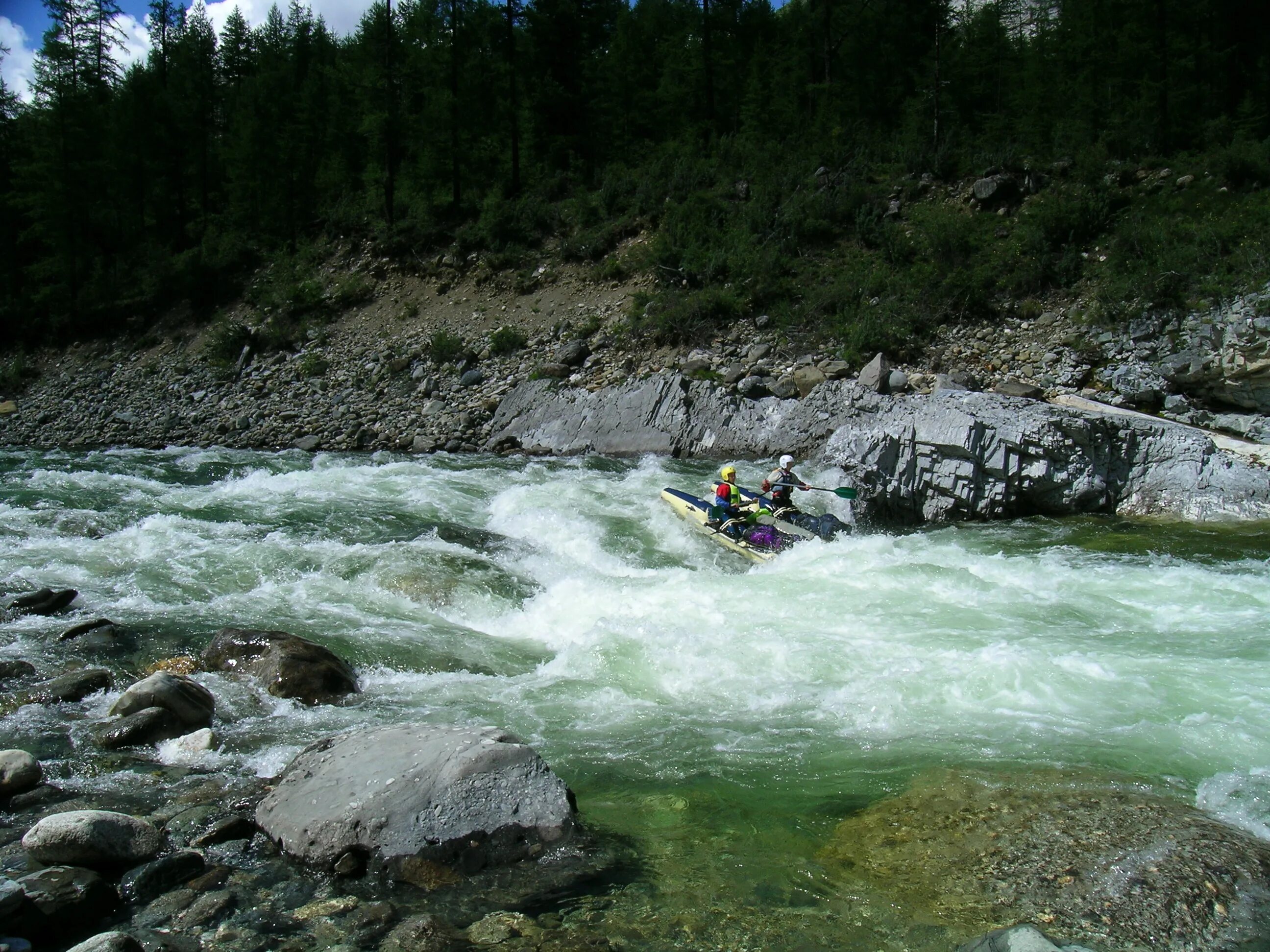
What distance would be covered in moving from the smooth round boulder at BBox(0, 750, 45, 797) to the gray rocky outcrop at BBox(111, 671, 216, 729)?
2.35 feet

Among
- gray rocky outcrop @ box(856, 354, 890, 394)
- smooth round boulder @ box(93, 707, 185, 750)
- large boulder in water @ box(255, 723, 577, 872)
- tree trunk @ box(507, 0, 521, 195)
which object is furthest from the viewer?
tree trunk @ box(507, 0, 521, 195)

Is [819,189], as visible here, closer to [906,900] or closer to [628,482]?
[628,482]

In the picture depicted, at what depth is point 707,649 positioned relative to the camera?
20.7 feet

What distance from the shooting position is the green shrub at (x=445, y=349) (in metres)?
20.1

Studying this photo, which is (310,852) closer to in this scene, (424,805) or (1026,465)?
(424,805)

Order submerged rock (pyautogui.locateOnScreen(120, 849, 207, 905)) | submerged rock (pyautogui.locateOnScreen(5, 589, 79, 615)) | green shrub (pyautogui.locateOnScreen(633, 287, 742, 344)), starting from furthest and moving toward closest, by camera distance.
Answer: green shrub (pyautogui.locateOnScreen(633, 287, 742, 344)) → submerged rock (pyautogui.locateOnScreen(5, 589, 79, 615)) → submerged rock (pyautogui.locateOnScreen(120, 849, 207, 905))

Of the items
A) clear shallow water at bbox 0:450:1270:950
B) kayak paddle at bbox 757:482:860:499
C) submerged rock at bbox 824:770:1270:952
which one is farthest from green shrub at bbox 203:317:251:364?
submerged rock at bbox 824:770:1270:952

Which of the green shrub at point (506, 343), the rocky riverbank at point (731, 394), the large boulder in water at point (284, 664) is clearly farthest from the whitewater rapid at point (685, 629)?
the green shrub at point (506, 343)

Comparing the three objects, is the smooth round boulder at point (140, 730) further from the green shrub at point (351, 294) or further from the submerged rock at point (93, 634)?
the green shrub at point (351, 294)

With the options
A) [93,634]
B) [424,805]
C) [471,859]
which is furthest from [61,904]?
[93,634]

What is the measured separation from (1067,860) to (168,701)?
465 centimetres

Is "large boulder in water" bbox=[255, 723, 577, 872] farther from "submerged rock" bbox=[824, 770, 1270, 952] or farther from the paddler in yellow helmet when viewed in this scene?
the paddler in yellow helmet

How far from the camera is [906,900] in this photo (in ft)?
10.6

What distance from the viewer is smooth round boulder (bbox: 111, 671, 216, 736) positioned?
489 centimetres
